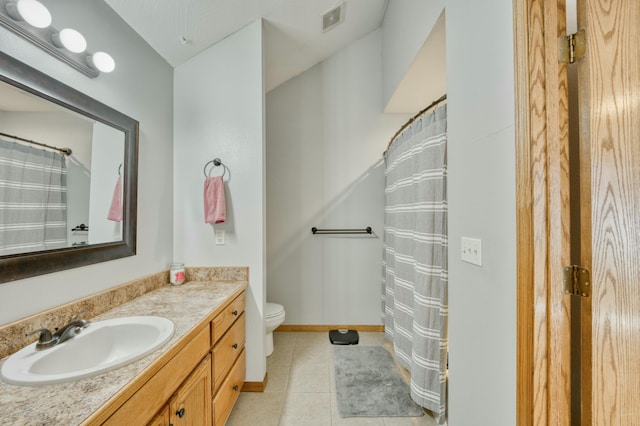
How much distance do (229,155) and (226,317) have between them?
1.11 m

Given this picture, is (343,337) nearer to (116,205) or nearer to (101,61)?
(116,205)

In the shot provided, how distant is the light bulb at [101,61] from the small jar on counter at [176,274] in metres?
1.21

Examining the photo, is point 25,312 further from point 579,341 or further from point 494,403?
point 579,341

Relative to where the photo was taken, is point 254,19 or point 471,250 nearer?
point 471,250

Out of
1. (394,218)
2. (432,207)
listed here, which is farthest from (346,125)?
(432,207)

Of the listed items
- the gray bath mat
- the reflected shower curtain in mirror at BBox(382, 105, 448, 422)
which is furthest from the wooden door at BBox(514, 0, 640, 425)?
the gray bath mat

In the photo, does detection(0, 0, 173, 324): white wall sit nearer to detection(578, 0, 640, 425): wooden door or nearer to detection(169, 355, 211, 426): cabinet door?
detection(169, 355, 211, 426): cabinet door

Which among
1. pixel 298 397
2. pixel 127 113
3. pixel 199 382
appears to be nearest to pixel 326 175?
pixel 127 113

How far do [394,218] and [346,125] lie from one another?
4.09 ft

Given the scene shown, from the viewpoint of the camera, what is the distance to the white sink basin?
0.73 metres

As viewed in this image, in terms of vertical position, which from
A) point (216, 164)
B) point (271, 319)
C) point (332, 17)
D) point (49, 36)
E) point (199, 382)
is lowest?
point (271, 319)

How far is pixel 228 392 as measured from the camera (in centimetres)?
147

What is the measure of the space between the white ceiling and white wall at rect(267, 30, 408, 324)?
0.29 meters

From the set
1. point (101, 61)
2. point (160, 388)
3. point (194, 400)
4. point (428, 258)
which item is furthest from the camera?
point (428, 258)
